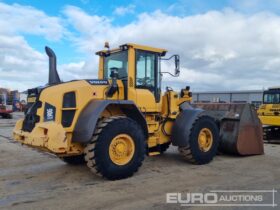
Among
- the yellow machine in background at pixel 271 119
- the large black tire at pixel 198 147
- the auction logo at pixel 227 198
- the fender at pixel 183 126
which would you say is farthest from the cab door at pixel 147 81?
the yellow machine in background at pixel 271 119

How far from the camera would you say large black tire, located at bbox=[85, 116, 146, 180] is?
665cm

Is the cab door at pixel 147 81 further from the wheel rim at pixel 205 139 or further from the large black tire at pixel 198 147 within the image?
the wheel rim at pixel 205 139

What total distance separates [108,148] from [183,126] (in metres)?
2.34

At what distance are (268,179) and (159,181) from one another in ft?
6.85

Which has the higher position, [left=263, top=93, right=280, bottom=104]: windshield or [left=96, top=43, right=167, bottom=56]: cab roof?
[left=96, top=43, right=167, bottom=56]: cab roof

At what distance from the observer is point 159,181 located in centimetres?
699

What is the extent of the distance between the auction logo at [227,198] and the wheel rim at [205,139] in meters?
2.58

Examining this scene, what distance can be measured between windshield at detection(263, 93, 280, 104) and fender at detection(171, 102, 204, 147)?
28.7ft

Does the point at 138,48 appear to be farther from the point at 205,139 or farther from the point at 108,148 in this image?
the point at 205,139

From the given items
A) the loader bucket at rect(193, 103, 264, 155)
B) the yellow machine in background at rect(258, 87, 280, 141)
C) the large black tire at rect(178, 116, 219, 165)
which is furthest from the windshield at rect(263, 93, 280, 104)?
the large black tire at rect(178, 116, 219, 165)

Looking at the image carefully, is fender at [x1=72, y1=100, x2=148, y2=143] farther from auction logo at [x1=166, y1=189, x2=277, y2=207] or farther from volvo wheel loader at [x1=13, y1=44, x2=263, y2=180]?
auction logo at [x1=166, y1=189, x2=277, y2=207]

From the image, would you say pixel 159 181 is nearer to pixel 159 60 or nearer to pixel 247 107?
pixel 159 60

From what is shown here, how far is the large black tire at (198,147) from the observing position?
28.0 feet

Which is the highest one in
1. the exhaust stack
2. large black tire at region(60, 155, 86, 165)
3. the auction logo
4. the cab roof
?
the cab roof
